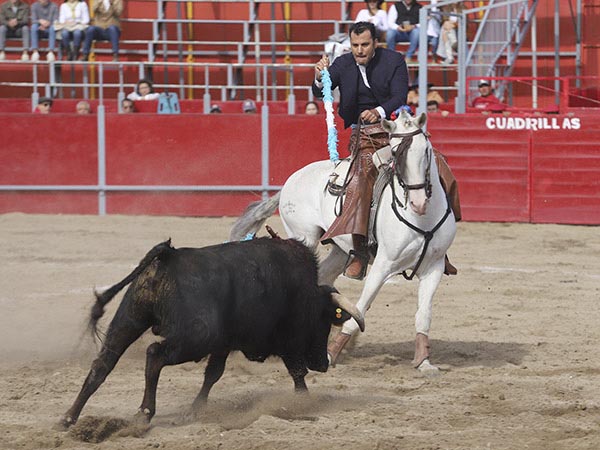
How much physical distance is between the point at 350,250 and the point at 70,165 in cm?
868

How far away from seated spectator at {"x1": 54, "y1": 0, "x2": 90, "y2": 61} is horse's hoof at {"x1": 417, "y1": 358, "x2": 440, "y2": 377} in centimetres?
1306

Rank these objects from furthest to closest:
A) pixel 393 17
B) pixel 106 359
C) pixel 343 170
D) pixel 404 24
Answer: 1. pixel 393 17
2. pixel 404 24
3. pixel 343 170
4. pixel 106 359

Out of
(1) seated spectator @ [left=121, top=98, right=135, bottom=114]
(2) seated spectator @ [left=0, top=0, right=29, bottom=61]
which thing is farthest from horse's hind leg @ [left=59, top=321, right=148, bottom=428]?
(2) seated spectator @ [left=0, top=0, right=29, bottom=61]

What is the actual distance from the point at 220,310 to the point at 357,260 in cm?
225

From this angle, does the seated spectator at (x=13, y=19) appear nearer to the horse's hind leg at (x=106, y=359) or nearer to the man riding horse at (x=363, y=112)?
the man riding horse at (x=363, y=112)

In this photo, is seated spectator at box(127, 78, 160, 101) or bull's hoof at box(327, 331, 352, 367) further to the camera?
seated spectator at box(127, 78, 160, 101)

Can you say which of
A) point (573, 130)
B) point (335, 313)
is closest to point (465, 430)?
point (335, 313)

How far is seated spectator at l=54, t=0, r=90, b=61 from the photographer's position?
19.0 metres

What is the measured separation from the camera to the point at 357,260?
7633mm

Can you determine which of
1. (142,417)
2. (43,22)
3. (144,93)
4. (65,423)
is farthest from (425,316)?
(43,22)

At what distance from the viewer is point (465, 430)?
5.61 meters

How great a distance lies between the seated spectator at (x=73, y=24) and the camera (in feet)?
62.3

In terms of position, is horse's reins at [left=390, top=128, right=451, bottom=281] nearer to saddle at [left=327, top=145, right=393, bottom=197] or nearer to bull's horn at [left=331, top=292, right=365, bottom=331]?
saddle at [left=327, top=145, right=393, bottom=197]

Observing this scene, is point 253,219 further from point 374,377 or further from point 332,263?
point 374,377
